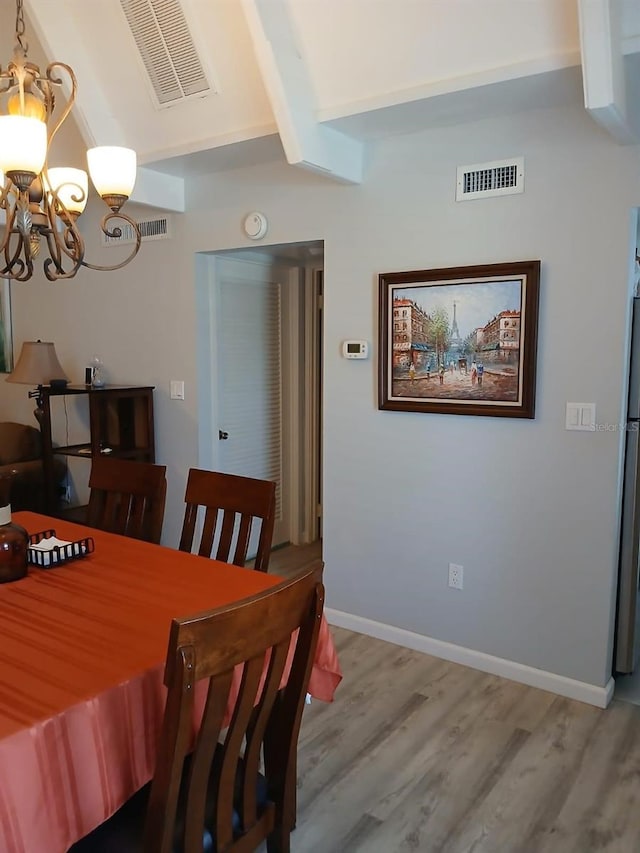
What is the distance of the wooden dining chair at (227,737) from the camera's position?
1168 millimetres

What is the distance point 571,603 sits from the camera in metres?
2.79

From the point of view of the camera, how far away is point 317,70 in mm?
2711

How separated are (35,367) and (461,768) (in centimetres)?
336

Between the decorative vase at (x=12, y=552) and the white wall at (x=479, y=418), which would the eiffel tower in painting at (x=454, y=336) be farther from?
the decorative vase at (x=12, y=552)

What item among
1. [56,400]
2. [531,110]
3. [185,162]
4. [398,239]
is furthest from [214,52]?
[56,400]

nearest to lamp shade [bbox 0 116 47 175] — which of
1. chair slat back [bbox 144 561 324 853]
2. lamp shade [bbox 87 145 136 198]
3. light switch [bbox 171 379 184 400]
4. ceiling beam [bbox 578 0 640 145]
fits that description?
lamp shade [bbox 87 145 136 198]

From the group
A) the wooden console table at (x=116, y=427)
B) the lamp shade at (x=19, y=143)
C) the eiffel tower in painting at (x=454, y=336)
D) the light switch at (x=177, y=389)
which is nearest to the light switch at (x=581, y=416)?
the eiffel tower in painting at (x=454, y=336)

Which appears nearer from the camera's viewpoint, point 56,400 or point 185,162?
point 185,162

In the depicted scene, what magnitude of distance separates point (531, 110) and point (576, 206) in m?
0.45

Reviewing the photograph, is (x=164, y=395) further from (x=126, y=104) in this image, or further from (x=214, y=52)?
(x=214, y=52)

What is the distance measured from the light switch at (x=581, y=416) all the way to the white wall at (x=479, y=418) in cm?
3

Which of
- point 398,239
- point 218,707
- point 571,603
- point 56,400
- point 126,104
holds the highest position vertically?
point 126,104

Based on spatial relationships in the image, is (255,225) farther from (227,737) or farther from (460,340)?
(227,737)

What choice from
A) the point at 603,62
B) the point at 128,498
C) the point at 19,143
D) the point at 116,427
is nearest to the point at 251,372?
the point at 116,427
